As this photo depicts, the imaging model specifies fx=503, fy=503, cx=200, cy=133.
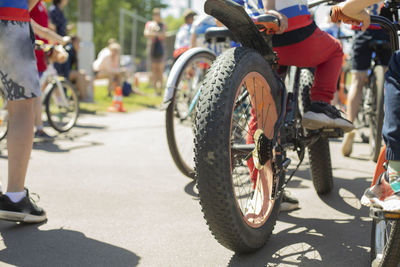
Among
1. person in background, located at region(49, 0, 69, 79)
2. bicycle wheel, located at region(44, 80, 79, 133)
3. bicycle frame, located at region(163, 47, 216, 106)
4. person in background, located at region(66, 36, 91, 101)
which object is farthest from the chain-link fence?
bicycle frame, located at region(163, 47, 216, 106)

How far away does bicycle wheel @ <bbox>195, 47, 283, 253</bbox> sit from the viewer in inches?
84.5

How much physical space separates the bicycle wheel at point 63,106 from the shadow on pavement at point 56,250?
4.04 m

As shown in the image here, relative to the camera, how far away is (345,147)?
5.28 metres

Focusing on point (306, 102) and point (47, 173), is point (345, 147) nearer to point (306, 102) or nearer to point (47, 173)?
point (306, 102)

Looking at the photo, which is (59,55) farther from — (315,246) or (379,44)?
(315,246)

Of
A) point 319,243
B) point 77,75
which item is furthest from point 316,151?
point 77,75

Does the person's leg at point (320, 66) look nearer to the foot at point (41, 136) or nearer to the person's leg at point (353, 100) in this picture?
the person's leg at point (353, 100)

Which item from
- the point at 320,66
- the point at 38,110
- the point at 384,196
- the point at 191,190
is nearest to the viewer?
the point at 384,196

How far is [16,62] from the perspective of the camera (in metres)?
2.88

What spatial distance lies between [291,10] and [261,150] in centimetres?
88

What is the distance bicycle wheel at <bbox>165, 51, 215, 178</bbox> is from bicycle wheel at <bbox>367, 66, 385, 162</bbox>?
166 cm

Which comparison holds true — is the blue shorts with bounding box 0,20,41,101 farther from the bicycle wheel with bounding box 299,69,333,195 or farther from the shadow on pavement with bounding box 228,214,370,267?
the bicycle wheel with bounding box 299,69,333,195

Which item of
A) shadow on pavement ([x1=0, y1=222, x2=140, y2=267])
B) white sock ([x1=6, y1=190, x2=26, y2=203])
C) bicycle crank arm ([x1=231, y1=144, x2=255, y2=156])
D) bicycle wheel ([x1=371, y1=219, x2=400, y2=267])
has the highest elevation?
bicycle crank arm ([x1=231, y1=144, x2=255, y2=156])

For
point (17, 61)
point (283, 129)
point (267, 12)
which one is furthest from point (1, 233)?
point (267, 12)
